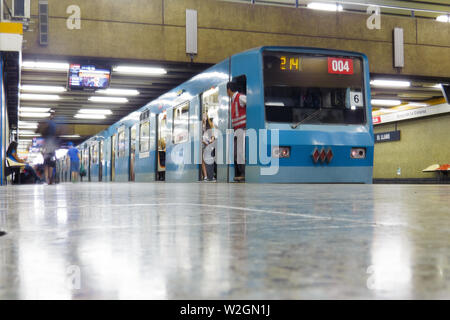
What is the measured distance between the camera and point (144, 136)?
14.1 meters

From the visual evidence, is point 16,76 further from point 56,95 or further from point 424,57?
point 424,57

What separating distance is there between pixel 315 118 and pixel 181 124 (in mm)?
4028

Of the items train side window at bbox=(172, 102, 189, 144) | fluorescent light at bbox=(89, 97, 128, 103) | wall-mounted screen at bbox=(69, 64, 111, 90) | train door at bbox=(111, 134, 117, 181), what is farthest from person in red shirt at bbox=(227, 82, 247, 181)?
fluorescent light at bbox=(89, 97, 128, 103)

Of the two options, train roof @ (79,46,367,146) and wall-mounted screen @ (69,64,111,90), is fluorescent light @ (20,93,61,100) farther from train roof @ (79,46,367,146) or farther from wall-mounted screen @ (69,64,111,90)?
wall-mounted screen @ (69,64,111,90)

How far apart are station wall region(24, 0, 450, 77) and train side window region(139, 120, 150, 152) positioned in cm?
232

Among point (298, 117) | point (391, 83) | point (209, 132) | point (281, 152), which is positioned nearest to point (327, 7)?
point (391, 83)

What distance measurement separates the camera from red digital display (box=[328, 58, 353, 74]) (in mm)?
8094

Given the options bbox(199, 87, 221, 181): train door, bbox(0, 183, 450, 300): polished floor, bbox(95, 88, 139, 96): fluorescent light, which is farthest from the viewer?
bbox(95, 88, 139, 96): fluorescent light

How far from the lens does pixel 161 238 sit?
2.60ft

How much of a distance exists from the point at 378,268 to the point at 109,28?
12.7 metres

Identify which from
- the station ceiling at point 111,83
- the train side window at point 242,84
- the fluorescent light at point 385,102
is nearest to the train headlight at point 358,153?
the train side window at point 242,84

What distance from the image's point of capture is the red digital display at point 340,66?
8094 millimetres

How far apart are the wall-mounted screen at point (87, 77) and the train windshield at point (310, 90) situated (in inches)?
272

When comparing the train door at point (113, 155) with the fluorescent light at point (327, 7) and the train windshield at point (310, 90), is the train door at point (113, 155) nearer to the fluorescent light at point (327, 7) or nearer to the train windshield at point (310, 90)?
the fluorescent light at point (327, 7)
